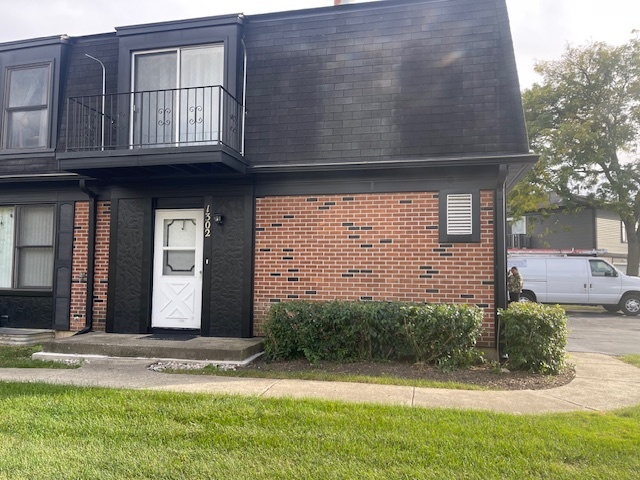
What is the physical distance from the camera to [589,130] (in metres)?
21.1

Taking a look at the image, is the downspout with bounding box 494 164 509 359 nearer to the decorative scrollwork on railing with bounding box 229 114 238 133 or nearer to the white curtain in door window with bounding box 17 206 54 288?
the decorative scrollwork on railing with bounding box 229 114 238 133

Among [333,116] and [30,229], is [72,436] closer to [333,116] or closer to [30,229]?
[333,116]

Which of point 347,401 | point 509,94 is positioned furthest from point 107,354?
point 509,94

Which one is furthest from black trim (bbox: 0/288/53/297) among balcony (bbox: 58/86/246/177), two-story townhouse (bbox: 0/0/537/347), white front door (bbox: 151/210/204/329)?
balcony (bbox: 58/86/246/177)

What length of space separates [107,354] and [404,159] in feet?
17.3

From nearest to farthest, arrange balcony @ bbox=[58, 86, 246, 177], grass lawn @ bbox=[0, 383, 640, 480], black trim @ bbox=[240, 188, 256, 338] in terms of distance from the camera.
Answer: grass lawn @ bbox=[0, 383, 640, 480], balcony @ bbox=[58, 86, 246, 177], black trim @ bbox=[240, 188, 256, 338]

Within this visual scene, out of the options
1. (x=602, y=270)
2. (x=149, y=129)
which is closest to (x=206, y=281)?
(x=149, y=129)

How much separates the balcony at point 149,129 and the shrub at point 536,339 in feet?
15.4

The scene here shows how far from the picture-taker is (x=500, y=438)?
3.95m

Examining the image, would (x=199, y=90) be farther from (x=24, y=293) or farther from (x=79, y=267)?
(x=24, y=293)

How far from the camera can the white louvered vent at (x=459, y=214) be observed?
7.53m

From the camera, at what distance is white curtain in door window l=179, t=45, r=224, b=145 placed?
28.0 ft

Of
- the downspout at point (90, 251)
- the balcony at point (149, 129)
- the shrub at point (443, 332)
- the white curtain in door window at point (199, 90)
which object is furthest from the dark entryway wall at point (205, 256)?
the shrub at point (443, 332)

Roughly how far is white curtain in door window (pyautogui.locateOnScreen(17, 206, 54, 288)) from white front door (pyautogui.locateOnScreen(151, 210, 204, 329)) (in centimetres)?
230
